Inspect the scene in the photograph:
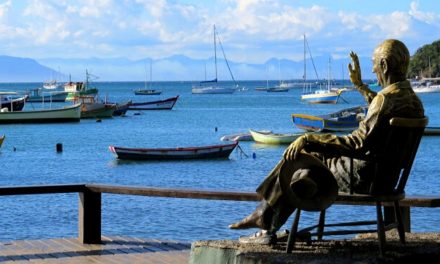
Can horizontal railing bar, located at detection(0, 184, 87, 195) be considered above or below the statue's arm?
below

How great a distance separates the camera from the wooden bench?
7.00m

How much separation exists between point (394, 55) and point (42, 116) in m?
63.9

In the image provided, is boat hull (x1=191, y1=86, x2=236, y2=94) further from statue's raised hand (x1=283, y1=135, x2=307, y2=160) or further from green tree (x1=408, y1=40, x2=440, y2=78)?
statue's raised hand (x1=283, y1=135, x2=307, y2=160)

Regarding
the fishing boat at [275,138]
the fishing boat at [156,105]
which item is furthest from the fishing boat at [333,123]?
the fishing boat at [156,105]

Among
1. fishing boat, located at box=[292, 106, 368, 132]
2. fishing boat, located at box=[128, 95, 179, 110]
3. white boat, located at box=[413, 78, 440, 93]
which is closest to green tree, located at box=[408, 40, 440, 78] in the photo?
white boat, located at box=[413, 78, 440, 93]

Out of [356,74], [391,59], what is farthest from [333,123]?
[391,59]

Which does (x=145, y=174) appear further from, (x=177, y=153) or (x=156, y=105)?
(x=156, y=105)

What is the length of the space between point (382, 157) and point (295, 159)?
1.64ft

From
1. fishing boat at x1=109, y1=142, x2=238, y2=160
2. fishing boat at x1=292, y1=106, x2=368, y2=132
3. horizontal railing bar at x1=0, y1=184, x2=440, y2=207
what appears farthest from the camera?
fishing boat at x1=292, y1=106, x2=368, y2=132

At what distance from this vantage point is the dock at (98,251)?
7.09m

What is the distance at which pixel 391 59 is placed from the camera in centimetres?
509

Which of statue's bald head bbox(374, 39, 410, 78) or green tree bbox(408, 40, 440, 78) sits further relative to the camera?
green tree bbox(408, 40, 440, 78)

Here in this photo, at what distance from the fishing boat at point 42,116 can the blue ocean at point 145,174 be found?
788 mm

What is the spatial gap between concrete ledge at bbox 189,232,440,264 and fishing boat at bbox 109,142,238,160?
1225 inches
